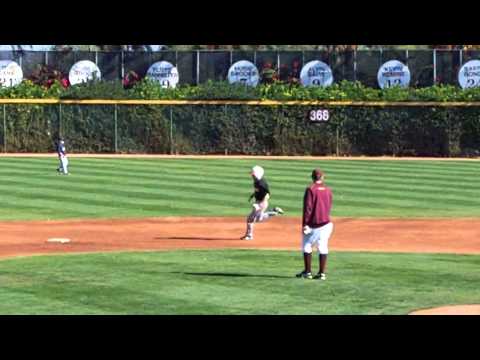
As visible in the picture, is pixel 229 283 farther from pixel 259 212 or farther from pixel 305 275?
pixel 259 212

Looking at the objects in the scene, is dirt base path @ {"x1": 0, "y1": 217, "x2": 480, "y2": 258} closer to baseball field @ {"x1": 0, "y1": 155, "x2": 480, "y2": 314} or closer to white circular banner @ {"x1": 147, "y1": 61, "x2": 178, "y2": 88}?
baseball field @ {"x1": 0, "y1": 155, "x2": 480, "y2": 314}

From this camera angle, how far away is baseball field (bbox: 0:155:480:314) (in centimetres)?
1605

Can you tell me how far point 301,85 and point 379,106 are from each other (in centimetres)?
641

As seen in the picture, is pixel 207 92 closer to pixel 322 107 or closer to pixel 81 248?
pixel 322 107

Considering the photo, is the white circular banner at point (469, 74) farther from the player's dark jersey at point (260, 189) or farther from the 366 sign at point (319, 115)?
the player's dark jersey at point (260, 189)

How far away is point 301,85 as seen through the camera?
60062 millimetres

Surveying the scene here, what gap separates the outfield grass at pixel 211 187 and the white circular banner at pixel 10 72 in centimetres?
1328

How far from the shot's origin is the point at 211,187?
3603 cm

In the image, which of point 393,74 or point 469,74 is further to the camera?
point 393,74

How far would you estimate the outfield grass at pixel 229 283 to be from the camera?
15352mm

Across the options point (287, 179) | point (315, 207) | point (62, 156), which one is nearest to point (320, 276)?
point (315, 207)

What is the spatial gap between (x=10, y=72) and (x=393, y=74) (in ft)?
71.7
